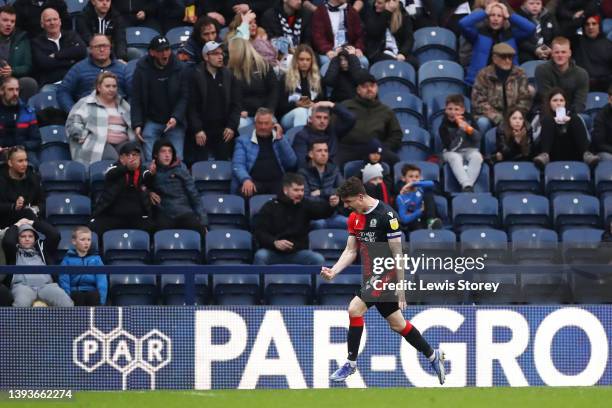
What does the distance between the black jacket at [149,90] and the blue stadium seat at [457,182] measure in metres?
2.98

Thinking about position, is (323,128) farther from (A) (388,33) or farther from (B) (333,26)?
(A) (388,33)

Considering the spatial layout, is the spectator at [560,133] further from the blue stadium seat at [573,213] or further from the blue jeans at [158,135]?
the blue jeans at [158,135]

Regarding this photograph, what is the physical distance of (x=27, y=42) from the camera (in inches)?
700

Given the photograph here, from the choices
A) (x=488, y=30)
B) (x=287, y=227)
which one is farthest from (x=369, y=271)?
(x=488, y=30)

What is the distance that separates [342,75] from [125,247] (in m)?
3.73

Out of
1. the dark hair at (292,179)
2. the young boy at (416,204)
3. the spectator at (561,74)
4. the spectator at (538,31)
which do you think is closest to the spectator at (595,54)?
the spectator at (538,31)

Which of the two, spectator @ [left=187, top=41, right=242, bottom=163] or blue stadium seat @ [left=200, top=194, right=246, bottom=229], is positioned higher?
spectator @ [left=187, top=41, right=242, bottom=163]

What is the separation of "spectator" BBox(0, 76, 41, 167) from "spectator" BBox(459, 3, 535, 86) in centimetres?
527

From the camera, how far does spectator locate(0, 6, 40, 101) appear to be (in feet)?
58.1

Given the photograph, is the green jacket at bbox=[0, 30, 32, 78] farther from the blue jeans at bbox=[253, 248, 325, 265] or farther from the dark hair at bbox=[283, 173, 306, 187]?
the blue jeans at bbox=[253, 248, 325, 265]

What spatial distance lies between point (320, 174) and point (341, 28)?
2.87 metres

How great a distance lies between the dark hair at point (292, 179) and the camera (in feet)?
51.1

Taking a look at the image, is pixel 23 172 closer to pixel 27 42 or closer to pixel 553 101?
pixel 27 42

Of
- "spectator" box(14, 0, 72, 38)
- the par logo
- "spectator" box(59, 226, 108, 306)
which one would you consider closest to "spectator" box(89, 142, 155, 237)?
"spectator" box(59, 226, 108, 306)
